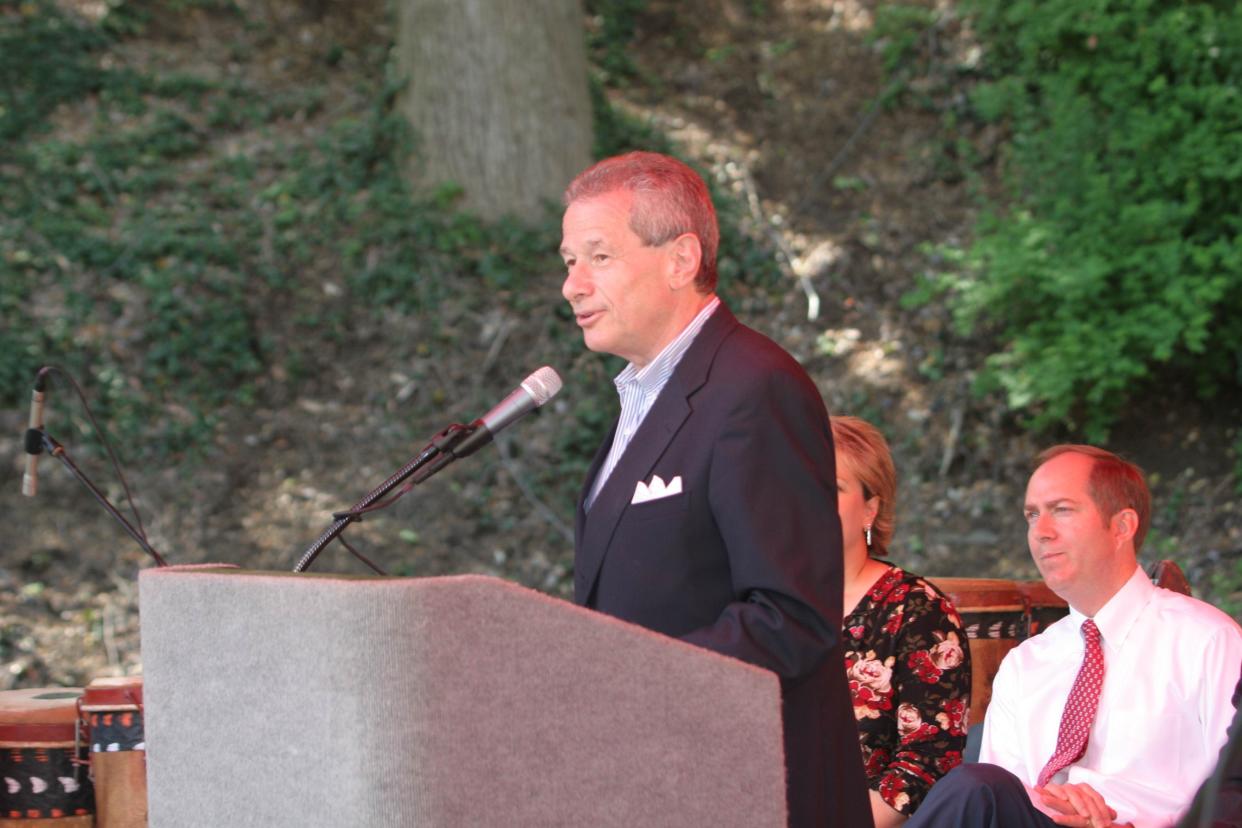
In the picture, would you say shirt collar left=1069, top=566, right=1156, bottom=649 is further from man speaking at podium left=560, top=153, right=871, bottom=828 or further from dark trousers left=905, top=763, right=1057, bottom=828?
man speaking at podium left=560, top=153, right=871, bottom=828

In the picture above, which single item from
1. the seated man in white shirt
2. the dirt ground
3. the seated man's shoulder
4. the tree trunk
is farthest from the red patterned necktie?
the tree trunk

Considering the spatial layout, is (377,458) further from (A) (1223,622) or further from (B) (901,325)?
(A) (1223,622)

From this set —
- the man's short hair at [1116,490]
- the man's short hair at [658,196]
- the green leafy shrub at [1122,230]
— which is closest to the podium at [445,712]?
the man's short hair at [658,196]

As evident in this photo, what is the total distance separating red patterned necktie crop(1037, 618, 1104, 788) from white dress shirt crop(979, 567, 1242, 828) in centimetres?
2

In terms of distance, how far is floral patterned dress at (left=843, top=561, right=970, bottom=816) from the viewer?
3412mm

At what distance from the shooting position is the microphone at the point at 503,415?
2.47 meters

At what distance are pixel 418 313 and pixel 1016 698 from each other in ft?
19.8

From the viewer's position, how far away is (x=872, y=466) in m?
3.90

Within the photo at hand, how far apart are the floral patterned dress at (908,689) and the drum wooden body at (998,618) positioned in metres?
0.62

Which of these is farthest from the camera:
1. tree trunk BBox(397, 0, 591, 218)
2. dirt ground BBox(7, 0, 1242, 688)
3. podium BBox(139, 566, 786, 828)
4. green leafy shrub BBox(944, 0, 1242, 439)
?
tree trunk BBox(397, 0, 591, 218)

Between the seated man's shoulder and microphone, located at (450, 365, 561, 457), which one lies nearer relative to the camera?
microphone, located at (450, 365, 561, 457)

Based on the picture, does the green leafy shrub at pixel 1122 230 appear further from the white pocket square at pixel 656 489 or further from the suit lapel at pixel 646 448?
the white pocket square at pixel 656 489

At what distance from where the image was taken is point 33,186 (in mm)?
9164

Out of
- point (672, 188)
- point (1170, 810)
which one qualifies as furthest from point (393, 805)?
point (1170, 810)
